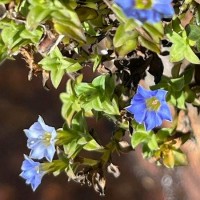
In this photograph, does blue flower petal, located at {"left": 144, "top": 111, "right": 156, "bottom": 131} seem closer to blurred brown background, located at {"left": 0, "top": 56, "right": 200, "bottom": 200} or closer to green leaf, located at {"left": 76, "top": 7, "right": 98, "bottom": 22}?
green leaf, located at {"left": 76, "top": 7, "right": 98, "bottom": 22}

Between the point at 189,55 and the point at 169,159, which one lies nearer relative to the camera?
the point at 189,55

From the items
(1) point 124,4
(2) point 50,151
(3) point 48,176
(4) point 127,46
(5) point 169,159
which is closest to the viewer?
(1) point 124,4

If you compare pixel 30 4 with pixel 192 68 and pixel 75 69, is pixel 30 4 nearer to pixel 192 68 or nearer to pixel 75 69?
pixel 75 69

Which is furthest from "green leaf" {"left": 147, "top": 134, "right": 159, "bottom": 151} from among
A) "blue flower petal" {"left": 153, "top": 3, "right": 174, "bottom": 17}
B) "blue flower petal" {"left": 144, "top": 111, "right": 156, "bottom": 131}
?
"blue flower petal" {"left": 153, "top": 3, "right": 174, "bottom": 17}

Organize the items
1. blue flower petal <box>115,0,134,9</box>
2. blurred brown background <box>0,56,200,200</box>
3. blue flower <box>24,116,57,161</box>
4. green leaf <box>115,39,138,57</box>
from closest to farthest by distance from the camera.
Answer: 1. blue flower petal <box>115,0,134,9</box>
2. green leaf <box>115,39,138,57</box>
3. blue flower <box>24,116,57,161</box>
4. blurred brown background <box>0,56,200,200</box>

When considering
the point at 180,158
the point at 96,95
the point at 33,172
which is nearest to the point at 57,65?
the point at 96,95

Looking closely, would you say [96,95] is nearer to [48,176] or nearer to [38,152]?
[38,152]
